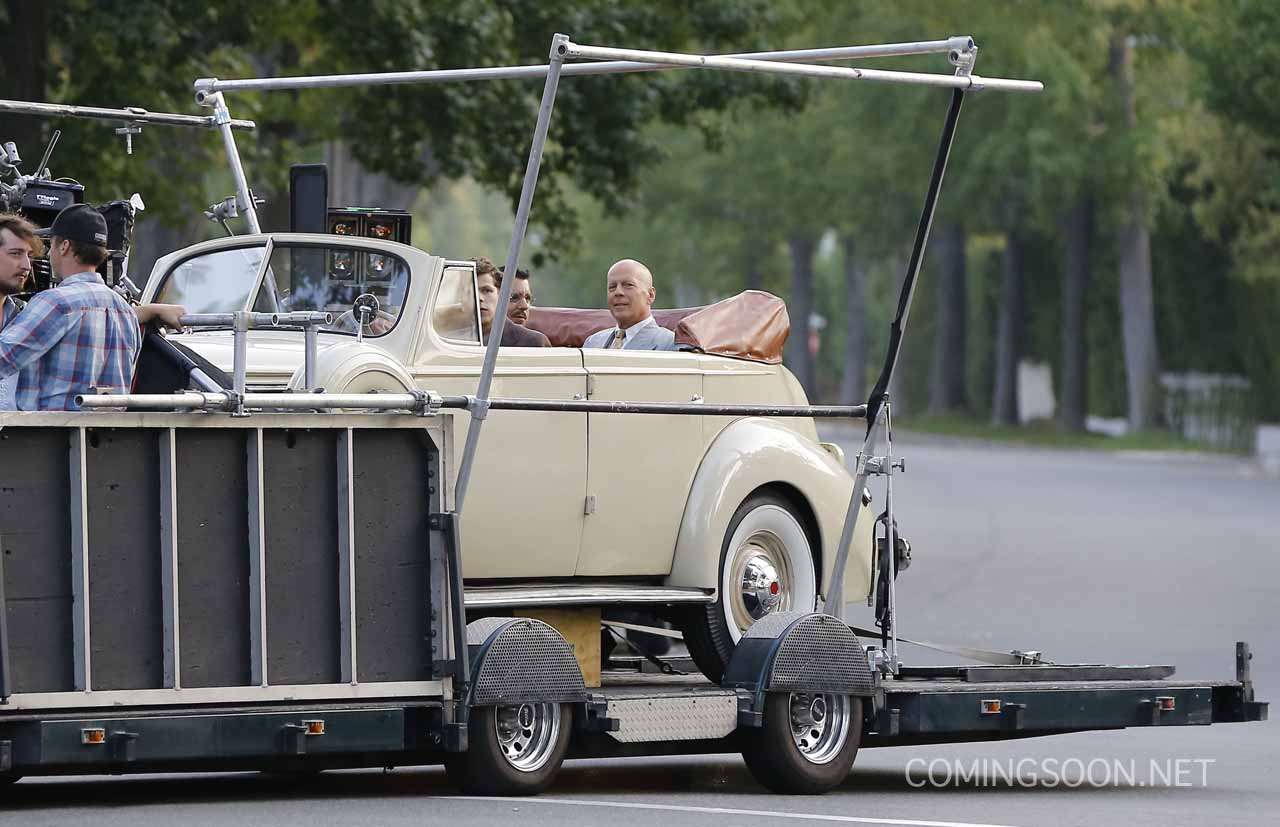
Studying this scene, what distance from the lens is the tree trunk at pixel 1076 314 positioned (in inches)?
2403

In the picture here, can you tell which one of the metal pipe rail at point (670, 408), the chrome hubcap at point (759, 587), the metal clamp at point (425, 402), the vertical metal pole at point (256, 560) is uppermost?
the metal clamp at point (425, 402)

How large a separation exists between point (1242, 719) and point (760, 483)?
2.40m

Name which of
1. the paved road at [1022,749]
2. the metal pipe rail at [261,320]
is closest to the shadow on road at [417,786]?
the paved road at [1022,749]

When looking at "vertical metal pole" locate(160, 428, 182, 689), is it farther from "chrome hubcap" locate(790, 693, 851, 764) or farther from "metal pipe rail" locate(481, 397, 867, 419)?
"chrome hubcap" locate(790, 693, 851, 764)

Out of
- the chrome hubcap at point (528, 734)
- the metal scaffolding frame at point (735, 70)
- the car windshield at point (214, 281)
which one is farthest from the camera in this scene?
the car windshield at point (214, 281)

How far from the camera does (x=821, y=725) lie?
10.5 m

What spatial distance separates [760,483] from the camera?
11094 millimetres

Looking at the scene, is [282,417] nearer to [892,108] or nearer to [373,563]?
[373,563]

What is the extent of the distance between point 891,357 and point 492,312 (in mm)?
1831

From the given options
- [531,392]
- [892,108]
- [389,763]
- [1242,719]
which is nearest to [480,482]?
[531,392]

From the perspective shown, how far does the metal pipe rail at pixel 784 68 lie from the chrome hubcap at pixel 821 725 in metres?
2.48

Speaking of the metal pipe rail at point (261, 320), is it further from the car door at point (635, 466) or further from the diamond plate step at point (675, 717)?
the diamond plate step at point (675, 717)

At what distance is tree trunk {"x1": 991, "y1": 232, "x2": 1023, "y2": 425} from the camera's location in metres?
67.0

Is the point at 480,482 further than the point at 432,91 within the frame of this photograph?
No
